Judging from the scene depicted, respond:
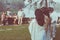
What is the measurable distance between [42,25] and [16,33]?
20 cm

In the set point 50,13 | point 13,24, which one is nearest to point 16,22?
point 13,24

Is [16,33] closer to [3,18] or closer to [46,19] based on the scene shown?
[3,18]

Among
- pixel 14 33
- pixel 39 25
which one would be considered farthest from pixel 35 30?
pixel 14 33

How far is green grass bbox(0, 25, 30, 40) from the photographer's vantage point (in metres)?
1.57

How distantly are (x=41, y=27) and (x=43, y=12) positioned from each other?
0.11 m

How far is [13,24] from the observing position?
1589 mm

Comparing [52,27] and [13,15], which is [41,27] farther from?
[13,15]

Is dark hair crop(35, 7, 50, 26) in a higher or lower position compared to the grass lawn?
higher

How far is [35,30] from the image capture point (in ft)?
5.24

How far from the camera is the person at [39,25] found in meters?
1.59

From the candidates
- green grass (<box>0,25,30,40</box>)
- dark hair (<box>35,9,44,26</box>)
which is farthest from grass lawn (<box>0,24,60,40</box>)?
dark hair (<box>35,9,44,26</box>)

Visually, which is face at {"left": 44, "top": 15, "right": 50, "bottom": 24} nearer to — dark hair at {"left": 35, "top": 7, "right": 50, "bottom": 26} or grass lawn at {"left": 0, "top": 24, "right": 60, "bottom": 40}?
dark hair at {"left": 35, "top": 7, "right": 50, "bottom": 26}

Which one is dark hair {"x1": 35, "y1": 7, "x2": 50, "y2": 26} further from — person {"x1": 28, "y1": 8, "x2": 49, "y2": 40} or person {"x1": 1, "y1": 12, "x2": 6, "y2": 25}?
person {"x1": 1, "y1": 12, "x2": 6, "y2": 25}

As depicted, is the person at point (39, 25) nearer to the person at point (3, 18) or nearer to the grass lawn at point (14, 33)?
the grass lawn at point (14, 33)
